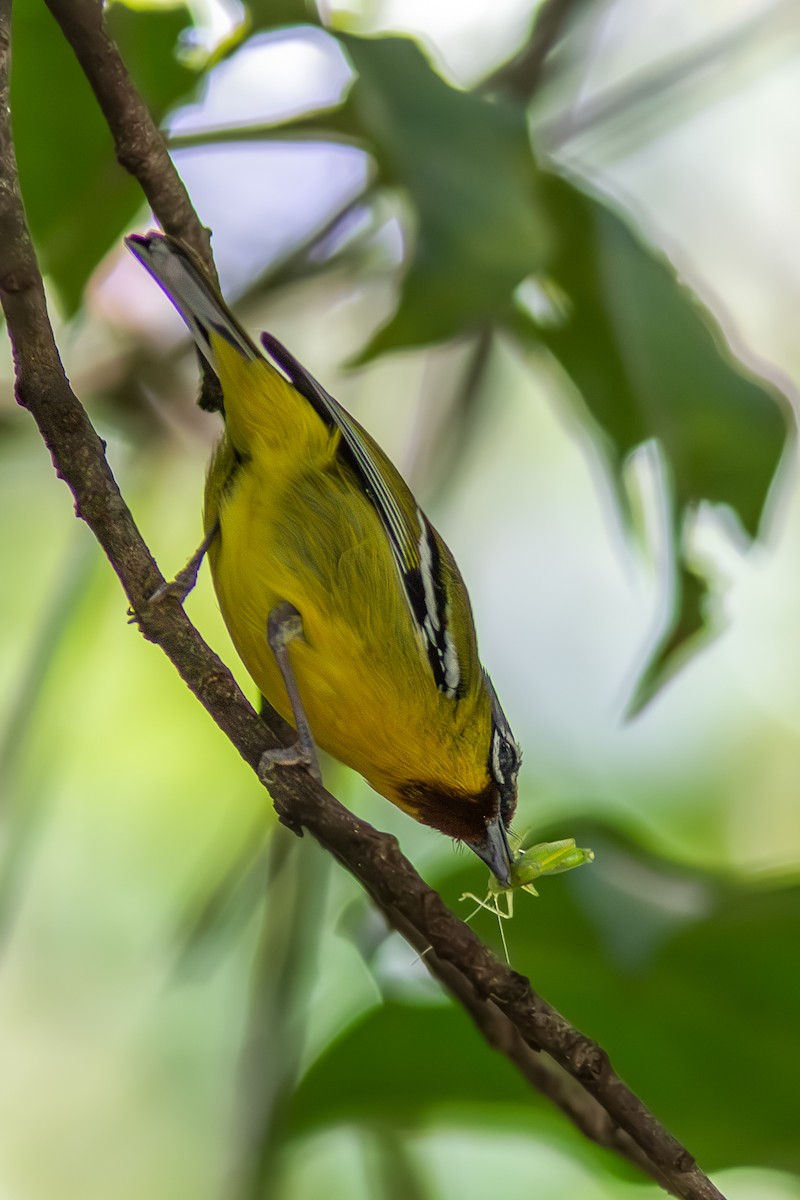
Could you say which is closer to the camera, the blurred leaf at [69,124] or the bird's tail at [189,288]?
the bird's tail at [189,288]

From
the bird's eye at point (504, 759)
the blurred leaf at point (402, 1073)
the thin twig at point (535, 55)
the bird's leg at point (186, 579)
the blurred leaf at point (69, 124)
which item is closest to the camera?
the bird's leg at point (186, 579)

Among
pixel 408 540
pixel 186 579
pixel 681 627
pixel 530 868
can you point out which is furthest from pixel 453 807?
pixel 186 579

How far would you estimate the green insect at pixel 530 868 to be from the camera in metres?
2.66

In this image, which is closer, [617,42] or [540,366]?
[540,366]

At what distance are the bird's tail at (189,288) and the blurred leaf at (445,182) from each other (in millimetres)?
392

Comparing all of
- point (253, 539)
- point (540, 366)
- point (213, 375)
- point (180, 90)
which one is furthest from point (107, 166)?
point (540, 366)

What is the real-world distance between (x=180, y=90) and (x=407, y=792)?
178 centimetres

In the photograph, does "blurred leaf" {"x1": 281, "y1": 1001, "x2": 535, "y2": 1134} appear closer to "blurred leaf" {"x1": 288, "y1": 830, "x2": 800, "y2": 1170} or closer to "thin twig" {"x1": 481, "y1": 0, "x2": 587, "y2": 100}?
"blurred leaf" {"x1": 288, "y1": 830, "x2": 800, "y2": 1170}

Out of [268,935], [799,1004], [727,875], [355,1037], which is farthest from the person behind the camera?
[268,935]

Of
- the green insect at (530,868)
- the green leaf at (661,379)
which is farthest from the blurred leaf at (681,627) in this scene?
the green insect at (530,868)

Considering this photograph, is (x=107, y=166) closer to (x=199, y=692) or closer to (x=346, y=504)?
(x=346, y=504)

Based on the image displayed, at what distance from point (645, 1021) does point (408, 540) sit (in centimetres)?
130

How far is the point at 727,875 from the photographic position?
2947 mm

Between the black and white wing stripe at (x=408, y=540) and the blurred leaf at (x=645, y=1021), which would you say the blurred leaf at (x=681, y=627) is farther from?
the black and white wing stripe at (x=408, y=540)
